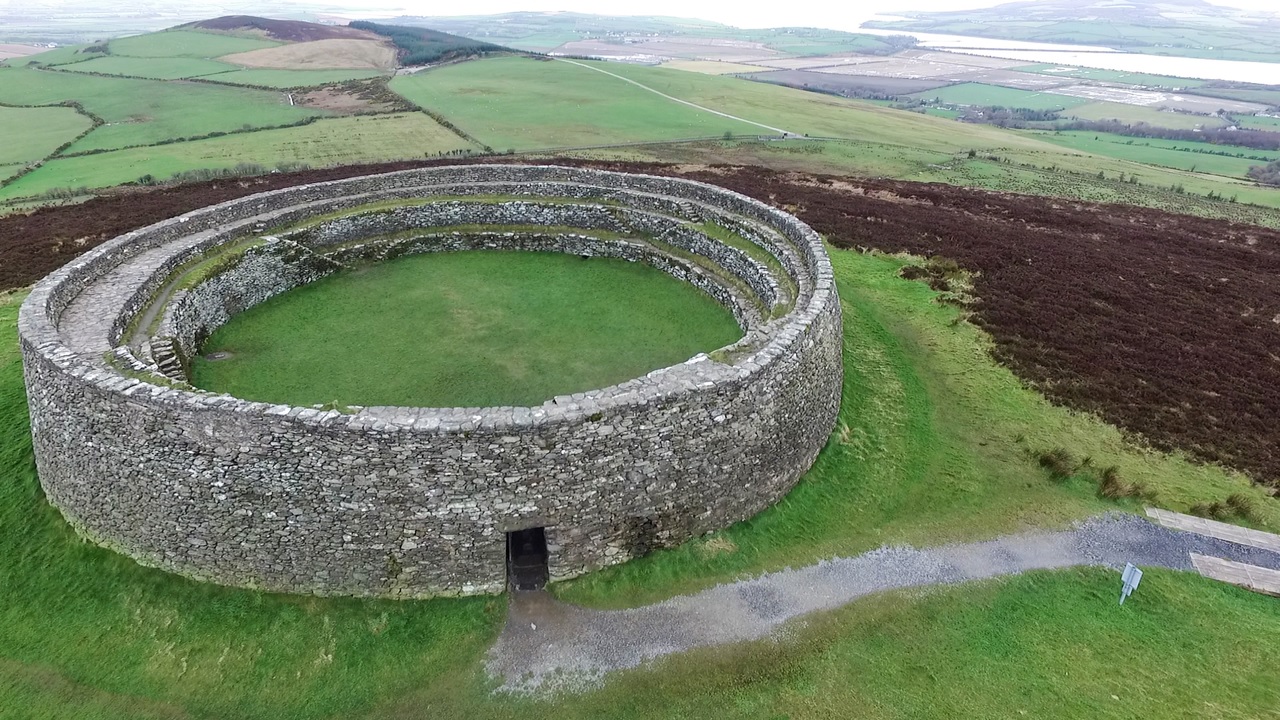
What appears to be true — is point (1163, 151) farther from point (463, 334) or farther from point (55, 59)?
point (55, 59)

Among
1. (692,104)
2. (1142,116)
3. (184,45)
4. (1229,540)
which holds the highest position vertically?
(184,45)

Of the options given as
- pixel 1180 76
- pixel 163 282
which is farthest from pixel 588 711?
pixel 1180 76

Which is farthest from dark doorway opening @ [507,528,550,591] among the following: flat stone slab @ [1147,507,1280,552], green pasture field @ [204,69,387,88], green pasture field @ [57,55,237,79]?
green pasture field @ [57,55,237,79]

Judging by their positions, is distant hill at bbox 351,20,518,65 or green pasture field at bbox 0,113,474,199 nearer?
green pasture field at bbox 0,113,474,199

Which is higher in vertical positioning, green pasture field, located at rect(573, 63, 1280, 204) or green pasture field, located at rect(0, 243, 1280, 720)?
green pasture field, located at rect(573, 63, 1280, 204)

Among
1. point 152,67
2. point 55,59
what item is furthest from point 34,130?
point 55,59

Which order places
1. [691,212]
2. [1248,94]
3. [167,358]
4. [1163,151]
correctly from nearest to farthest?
[167,358] → [691,212] → [1163,151] → [1248,94]

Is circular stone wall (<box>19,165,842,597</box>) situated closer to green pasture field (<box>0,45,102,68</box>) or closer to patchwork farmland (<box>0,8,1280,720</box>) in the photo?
patchwork farmland (<box>0,8,1280,720</box>)
